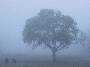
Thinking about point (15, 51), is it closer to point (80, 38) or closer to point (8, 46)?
point (8, 46)

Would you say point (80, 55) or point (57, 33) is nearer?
point (57, 33)

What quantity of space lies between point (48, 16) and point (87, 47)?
11.8m

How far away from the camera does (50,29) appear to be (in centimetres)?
3606

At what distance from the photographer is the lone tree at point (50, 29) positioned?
35.9m

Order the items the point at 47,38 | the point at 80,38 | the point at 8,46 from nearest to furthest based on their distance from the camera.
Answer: the point at 47,38, the point at 80,38, the point at 8,46

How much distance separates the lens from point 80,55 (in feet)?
148

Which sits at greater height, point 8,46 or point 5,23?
point 5,23

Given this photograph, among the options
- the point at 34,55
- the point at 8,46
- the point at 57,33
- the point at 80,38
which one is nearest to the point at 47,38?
the point at 57,33

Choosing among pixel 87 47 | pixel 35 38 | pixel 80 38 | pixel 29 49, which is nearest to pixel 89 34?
pixel 87 47

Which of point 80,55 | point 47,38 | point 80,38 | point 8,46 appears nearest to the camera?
point 47,38

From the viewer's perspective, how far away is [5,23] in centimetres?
5019

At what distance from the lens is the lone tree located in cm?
3588

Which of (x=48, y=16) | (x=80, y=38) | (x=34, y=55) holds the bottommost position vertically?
(x=34, y=55)

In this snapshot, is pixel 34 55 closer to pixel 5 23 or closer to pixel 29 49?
pixel 29 49
